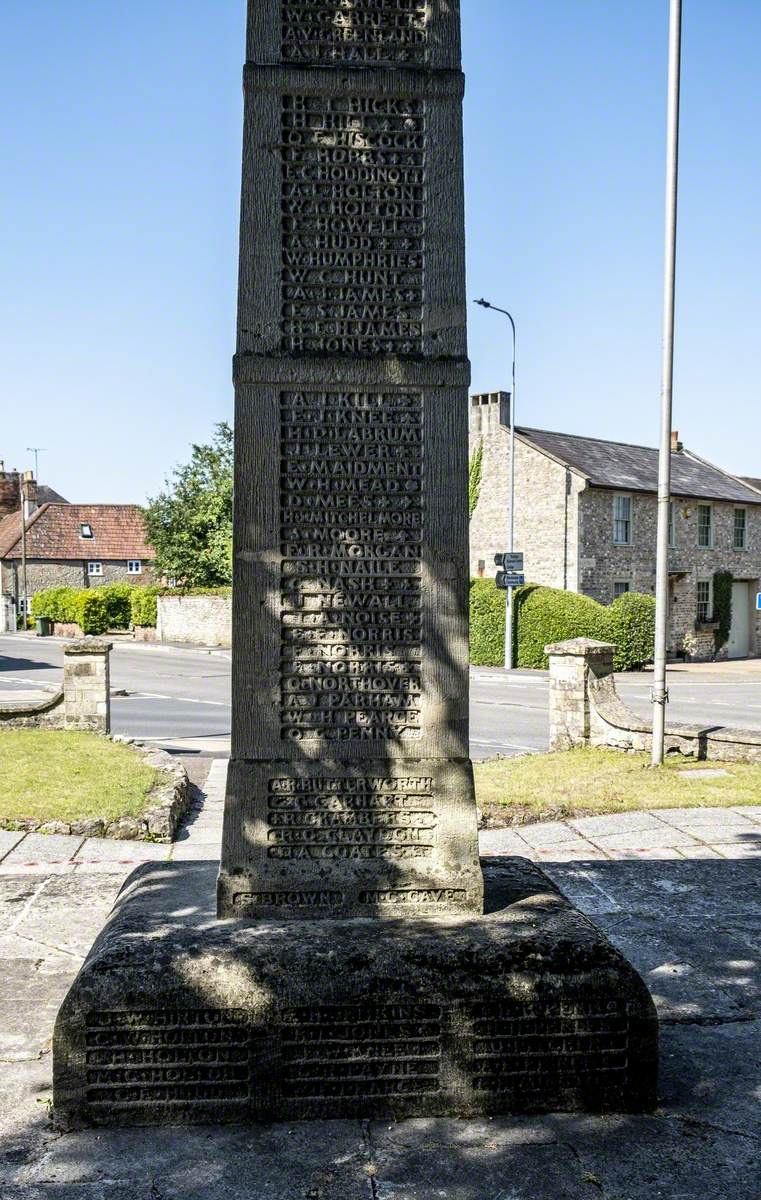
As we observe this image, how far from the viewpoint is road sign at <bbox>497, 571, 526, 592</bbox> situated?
29.1m

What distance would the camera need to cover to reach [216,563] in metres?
47.2

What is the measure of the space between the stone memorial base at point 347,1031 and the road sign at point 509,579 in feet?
83.5

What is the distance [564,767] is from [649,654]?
20574mm

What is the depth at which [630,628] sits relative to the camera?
30375 millimetres

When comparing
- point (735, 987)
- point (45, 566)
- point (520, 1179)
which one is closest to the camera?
point (520, 1179)

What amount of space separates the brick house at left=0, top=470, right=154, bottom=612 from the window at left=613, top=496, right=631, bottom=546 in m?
31.1

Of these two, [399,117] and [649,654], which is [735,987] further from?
[649,654]

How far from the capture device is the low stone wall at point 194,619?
138 ft

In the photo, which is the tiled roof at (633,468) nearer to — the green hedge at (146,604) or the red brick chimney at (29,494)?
the green hedge at (146,604)

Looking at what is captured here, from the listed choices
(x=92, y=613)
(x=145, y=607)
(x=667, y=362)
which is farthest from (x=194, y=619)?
(x=667, y=362)

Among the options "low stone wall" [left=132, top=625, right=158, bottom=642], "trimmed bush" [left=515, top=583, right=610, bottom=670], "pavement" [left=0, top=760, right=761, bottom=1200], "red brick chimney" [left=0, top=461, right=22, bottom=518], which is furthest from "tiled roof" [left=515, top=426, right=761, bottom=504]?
"red brick chimney" [left=0, top=461, right=22, bottom=518]

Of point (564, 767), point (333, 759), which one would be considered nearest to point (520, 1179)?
point (333, 759)

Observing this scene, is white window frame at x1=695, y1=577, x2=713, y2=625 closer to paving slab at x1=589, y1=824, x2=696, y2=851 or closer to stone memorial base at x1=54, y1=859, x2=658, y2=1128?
paving slab at x1=589, y1=824, x2=696, y2=851

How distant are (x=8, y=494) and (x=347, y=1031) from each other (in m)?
67.7
